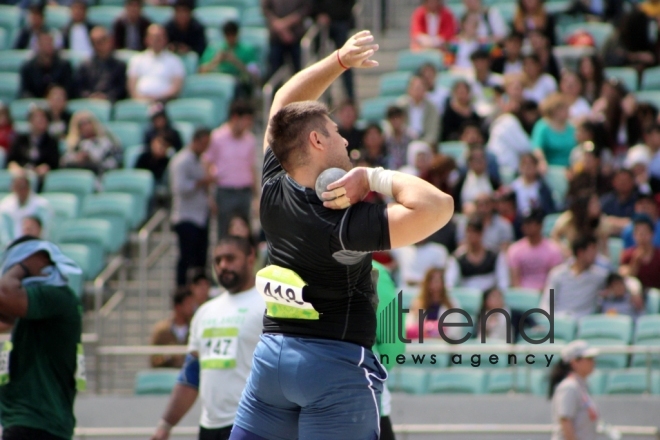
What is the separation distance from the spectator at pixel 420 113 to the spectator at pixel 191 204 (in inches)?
95.8

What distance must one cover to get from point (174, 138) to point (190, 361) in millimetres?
6458

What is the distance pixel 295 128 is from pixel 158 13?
11915 mm

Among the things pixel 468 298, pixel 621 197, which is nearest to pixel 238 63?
pixel 621 197

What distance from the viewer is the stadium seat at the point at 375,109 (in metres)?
13.2

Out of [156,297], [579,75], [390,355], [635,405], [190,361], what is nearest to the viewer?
[390,355]

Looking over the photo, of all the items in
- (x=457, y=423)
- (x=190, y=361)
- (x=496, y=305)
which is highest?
(x=190, y=361)

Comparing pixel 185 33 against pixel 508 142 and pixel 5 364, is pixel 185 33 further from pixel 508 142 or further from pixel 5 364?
pixel 5 364

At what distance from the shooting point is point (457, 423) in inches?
343

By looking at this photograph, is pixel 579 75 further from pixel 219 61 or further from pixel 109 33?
pixel 109 33

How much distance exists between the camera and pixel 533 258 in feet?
33.9

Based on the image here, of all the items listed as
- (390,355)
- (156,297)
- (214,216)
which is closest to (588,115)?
(214,216)

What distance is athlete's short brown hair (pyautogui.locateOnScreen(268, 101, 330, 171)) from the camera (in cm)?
408

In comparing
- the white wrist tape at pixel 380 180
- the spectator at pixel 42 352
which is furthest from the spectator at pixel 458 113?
the white wrist tape at pixel 380 180

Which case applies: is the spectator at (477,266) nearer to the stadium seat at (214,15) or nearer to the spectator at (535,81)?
the spectator at (535,81)
